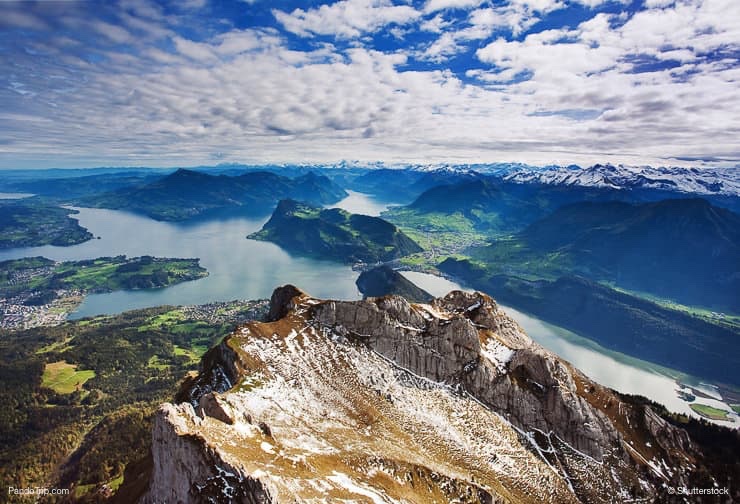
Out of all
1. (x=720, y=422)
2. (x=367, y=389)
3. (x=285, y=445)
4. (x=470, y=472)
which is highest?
(x=285, y=445)

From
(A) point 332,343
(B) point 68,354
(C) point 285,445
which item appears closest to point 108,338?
(B) point 68,354

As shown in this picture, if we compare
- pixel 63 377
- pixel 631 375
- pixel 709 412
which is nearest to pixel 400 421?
pixel 63 377

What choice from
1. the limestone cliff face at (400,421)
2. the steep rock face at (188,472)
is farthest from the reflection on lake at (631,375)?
the steep rock face at (188,472)

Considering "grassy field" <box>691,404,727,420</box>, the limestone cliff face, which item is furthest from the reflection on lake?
the limestone cliff face

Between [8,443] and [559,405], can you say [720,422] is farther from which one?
[8,443]

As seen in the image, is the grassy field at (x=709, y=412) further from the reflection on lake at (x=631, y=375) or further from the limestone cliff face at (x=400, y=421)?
the limestone cliff face at (x=400, y=421)

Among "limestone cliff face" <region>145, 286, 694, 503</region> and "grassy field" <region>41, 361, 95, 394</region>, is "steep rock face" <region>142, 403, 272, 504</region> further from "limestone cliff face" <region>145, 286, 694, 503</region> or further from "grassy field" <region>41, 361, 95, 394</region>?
"grassy field" <region>41, 361, 95, 394</region>
